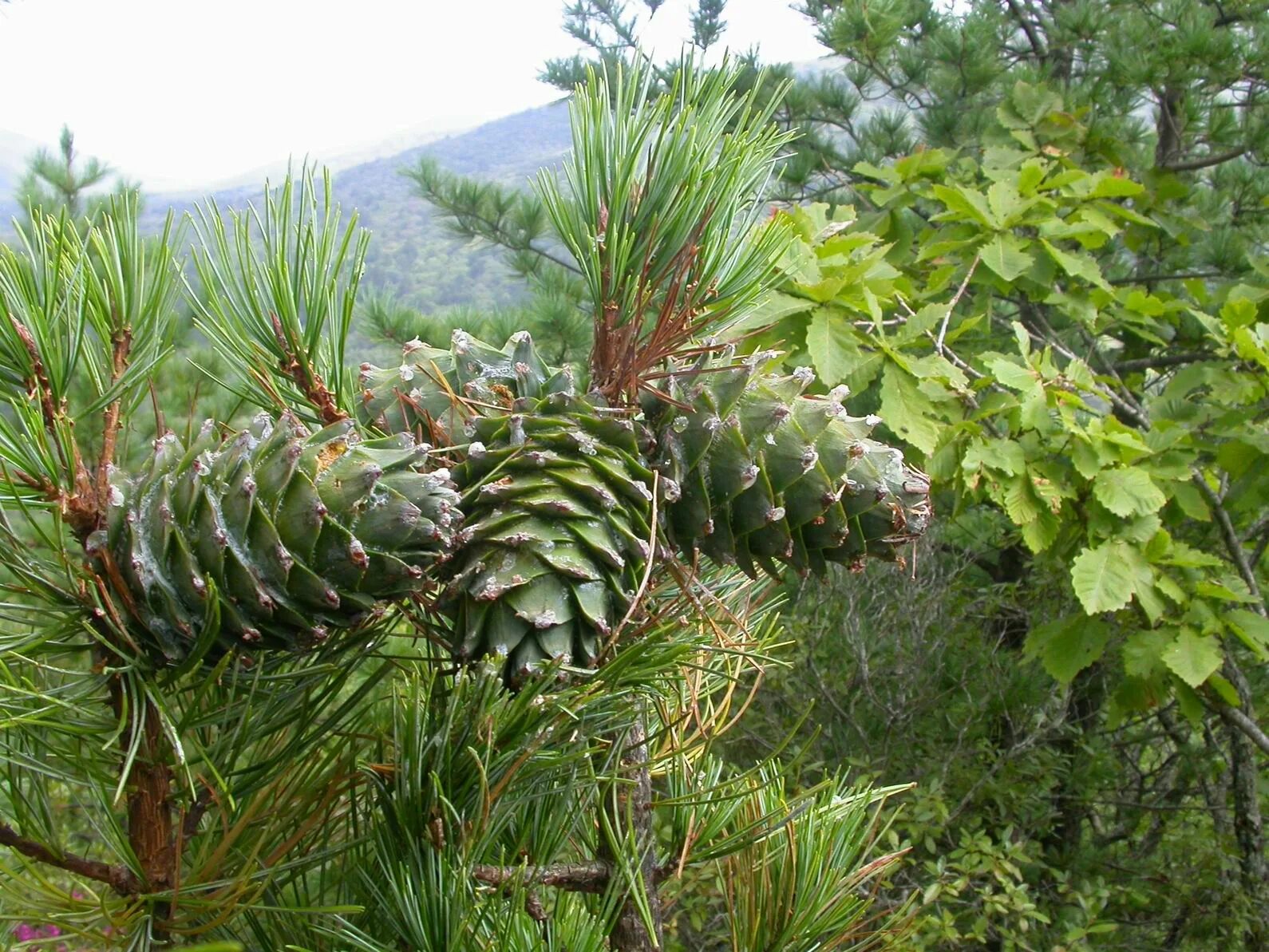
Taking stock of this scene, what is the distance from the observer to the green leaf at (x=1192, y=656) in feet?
6.16

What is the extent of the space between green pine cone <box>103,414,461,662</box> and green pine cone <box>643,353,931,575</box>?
0.53 ft

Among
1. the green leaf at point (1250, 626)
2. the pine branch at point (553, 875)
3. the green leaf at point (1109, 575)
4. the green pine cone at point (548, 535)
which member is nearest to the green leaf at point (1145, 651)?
the green leaf at point (1250, 626)

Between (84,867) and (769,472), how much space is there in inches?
18.9

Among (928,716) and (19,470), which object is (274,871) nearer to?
(19,470)

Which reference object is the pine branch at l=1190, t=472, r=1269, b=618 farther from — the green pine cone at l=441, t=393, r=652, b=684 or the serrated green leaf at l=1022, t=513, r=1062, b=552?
the green pine cone at l=441, t=393, r=652, b=684

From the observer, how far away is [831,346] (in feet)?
5.13

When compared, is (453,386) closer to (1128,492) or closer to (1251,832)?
(1128,492)

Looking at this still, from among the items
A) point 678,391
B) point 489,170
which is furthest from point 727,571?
point 489,170

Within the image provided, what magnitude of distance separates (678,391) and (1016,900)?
7.41 ft

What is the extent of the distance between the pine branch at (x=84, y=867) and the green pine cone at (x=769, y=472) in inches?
15.6

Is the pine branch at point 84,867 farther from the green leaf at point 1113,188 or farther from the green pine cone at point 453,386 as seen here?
the green leaf at point 1113,188

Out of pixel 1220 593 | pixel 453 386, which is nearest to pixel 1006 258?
pixel 1220 593

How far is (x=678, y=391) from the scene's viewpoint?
602 millimetres

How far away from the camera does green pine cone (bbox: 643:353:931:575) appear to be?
58 centimetres
